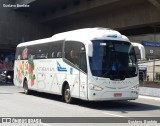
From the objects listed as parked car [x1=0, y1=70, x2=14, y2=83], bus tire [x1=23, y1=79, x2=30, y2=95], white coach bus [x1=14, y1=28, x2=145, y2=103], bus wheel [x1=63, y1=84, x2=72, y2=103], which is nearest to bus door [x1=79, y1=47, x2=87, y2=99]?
white coach bus [x1=14, y1=28, x2=145, y2=103]

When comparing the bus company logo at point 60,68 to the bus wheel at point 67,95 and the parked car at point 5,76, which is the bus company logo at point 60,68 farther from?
the parked car at point 5,76

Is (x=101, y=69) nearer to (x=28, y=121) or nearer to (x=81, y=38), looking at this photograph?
(x=81, y=38)

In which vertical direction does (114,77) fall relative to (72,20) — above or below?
below

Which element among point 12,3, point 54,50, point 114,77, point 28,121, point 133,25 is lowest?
point 28,121

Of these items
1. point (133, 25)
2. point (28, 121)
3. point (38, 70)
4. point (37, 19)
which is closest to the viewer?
point (28, 121)

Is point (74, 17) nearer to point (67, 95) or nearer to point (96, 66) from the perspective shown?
point (67, 95)

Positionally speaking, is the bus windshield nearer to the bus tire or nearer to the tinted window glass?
the tinted window glass

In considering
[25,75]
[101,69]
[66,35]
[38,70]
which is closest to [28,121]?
[101,69]

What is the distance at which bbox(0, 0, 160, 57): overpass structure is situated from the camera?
113ft

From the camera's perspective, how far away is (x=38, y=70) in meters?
21.9

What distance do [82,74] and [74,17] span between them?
28312 mm

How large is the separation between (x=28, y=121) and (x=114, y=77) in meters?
5.34

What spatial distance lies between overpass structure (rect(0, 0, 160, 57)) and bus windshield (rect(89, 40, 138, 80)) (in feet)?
48.5

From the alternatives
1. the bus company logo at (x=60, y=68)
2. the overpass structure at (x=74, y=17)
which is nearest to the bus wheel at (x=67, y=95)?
the bus company logo at (x=60, y=68)
